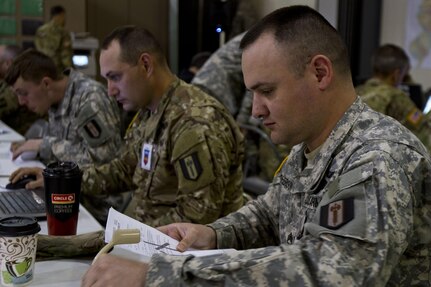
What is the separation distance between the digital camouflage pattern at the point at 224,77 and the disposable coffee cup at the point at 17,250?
2514 mm

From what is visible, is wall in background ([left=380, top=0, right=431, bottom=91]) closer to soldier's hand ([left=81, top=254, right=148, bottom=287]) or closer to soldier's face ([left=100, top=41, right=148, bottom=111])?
soldier's face ([left=100, top=41, right=148, bottom=111])

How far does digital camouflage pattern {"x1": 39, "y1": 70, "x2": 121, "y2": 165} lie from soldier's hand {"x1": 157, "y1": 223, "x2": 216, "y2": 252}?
1129mm

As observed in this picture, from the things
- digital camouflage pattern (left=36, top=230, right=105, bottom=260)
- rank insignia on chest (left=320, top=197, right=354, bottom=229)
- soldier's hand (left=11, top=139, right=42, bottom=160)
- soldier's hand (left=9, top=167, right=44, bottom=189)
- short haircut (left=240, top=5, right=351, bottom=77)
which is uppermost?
short haircut (left=240, top=5, right=351, bottom=77)

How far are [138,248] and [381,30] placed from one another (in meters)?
4.78

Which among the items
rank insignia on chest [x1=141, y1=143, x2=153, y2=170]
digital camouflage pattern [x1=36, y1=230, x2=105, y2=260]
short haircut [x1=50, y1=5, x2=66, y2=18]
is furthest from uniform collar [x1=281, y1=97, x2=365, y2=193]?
short haircut [x1=50, y1=5, x2=66, y2=18]

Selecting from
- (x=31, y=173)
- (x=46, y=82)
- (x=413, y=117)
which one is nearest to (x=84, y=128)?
(x=46, y=82)

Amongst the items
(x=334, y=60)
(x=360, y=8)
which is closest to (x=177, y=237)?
(x=334, y=60)

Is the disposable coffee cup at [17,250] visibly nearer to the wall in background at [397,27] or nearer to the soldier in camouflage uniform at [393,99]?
the soldier in camouflage uniform at [393,99]

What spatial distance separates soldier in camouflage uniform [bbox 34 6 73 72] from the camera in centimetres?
672

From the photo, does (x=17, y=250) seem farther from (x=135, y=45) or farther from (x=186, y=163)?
(x=135, y=45)

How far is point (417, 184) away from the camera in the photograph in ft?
3.22

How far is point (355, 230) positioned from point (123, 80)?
1.31m

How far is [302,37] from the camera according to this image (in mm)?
1098

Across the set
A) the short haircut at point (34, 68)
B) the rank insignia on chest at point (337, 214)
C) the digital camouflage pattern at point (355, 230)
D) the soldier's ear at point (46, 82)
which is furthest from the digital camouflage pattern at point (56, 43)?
the rank insignia on chest at point (337, 214)
